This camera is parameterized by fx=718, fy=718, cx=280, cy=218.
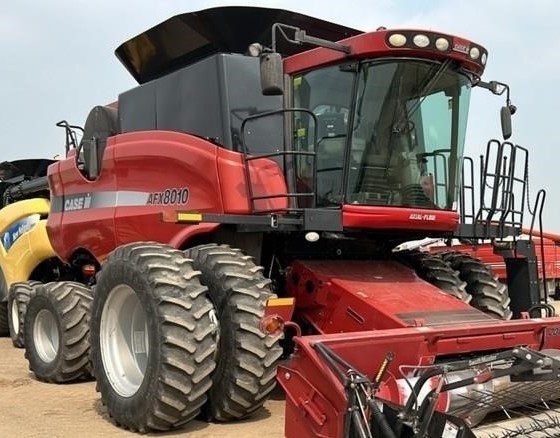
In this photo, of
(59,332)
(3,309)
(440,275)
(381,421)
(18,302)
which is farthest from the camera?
(3,309)

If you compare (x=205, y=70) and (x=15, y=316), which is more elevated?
(x=205, y=70)

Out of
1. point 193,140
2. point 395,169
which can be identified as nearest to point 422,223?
point 395,169

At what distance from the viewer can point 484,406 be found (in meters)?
4.04

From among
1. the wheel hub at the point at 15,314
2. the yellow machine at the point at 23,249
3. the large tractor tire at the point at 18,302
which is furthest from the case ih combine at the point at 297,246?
the yellow machine at the point at 23,249

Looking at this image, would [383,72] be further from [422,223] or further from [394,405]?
[394,405]

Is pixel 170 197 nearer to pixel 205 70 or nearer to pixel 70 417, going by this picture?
pixel 205 70

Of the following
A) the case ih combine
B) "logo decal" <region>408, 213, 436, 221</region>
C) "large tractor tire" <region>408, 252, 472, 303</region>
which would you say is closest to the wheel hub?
the case ih combine

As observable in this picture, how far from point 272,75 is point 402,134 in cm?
123

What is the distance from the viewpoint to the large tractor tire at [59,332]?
6.58m

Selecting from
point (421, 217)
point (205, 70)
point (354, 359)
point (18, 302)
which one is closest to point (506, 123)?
point (421, 217)

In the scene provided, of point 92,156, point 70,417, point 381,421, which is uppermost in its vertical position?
point 92,156

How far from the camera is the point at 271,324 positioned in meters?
4.37

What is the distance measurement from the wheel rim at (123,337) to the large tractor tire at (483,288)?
3.09 meters

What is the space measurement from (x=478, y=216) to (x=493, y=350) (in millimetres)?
1879
